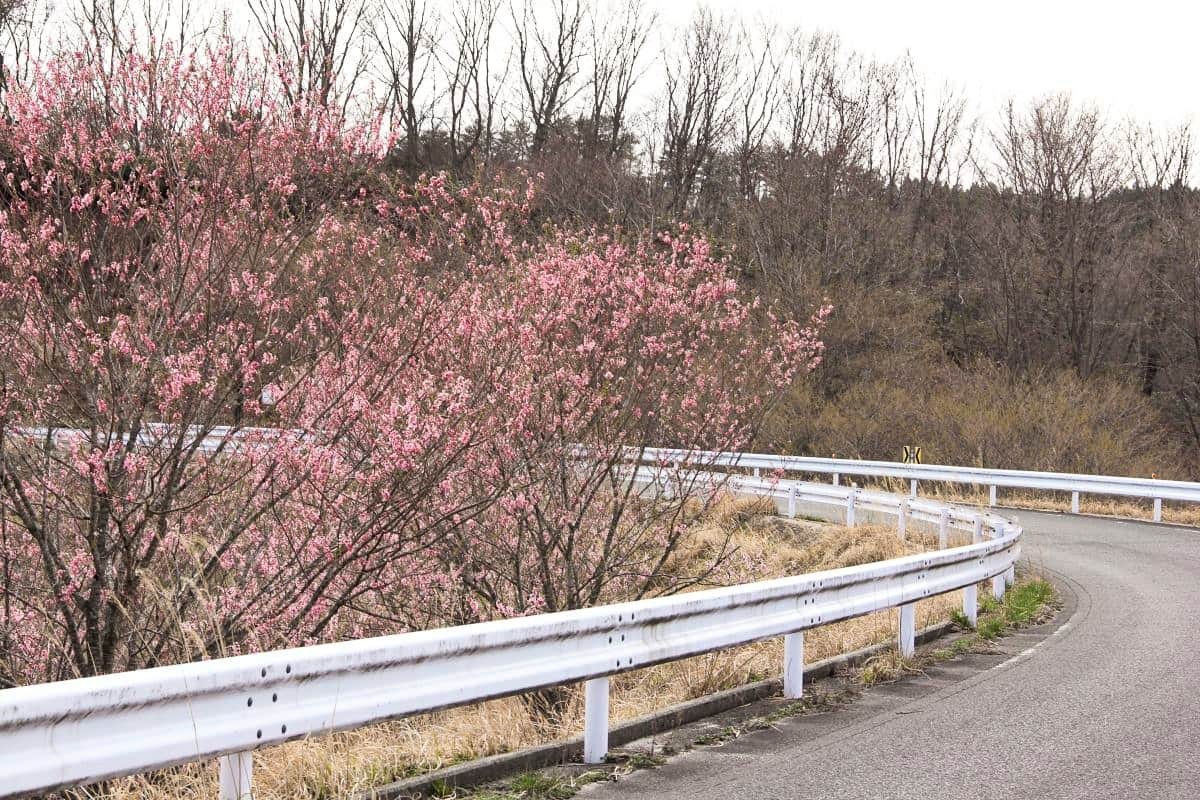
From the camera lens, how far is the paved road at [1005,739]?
591 centimetres

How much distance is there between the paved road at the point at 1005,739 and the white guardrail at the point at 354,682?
578mm

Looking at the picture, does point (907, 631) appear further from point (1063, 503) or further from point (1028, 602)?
point (1063, 503)

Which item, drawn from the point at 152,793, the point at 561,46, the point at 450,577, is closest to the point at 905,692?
the point at 450,577

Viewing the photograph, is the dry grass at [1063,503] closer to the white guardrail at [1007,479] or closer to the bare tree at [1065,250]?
the white guardrail at [1007,479]

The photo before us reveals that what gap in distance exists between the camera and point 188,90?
296 inches

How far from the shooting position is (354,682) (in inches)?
197

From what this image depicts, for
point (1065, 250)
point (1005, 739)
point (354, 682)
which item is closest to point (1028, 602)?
point (1005, 739)

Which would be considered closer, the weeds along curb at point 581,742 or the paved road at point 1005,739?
the weeds along curb at point 581,742

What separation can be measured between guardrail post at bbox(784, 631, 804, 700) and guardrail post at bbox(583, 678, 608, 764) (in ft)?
6.56

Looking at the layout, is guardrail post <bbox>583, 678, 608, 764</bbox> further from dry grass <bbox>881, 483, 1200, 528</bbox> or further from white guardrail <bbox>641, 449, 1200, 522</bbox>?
dry grass <bbox>881, 483, 1200, 528</bbox>

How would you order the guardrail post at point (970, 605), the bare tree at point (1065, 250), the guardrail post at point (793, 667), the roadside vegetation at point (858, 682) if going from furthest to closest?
the bare tree at point (1065, 250), the guardrail post at point (970, 605), the guardrail post at point (793, 667), the roadside vegetation at point (858, 682)

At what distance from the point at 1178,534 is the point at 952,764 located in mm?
16032

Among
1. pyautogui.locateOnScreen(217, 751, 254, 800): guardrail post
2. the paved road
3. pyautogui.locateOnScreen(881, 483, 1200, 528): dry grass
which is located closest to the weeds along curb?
the paved road

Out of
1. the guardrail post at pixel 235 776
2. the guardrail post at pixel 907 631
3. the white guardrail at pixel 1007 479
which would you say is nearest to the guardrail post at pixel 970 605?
the guardrail post at pixel 907 631
